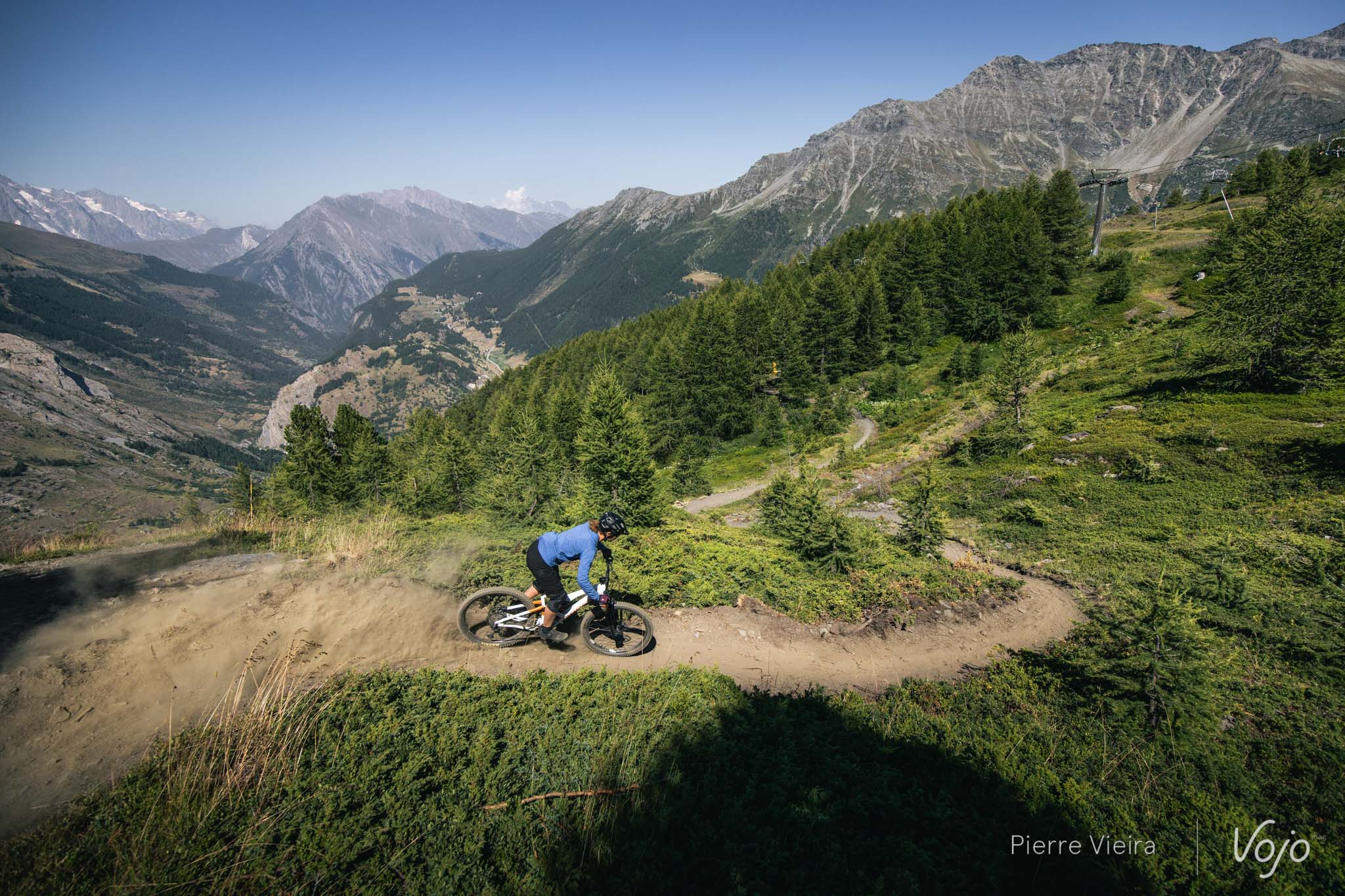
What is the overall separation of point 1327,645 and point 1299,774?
214 inches

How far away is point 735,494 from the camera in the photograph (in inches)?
1731

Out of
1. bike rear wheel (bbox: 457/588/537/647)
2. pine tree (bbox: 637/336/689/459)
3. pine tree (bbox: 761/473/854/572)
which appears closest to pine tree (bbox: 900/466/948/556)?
pine tree (bbox: 761/473/854/572)

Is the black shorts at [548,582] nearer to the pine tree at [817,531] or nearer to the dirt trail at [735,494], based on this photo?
the pine tree at [817,531]

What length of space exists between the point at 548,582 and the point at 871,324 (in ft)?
191

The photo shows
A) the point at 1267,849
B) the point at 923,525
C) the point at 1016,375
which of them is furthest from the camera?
the point at 1016,375

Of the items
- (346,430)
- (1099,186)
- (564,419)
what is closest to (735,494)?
(564,419)

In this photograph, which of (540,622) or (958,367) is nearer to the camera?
(540,622)

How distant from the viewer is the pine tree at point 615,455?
1032 inches

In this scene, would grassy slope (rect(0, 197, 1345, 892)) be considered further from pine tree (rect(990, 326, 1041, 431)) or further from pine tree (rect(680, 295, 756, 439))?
pine tree (rect(680, 295, 756, 439))

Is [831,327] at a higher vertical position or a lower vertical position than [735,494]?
higher

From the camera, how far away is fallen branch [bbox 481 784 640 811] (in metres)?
5.79

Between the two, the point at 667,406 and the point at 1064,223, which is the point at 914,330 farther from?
the point at 667,406

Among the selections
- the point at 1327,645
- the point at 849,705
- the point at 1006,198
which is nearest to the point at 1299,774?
the point at 1327,645

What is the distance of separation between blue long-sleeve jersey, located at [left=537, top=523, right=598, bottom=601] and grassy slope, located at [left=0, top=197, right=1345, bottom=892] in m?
1.73
